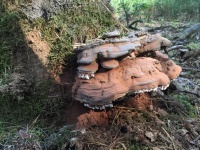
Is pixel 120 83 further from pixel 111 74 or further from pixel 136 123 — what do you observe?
pixel 136 123

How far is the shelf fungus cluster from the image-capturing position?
2203 mm

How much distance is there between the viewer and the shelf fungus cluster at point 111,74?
2.20 metres

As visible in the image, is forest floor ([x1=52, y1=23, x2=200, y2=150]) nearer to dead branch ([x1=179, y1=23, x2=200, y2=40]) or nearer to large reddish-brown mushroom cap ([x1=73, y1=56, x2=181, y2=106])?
large reddish-brown mushroom cap ([x1=73, y1=56, x2=181, y2=106])

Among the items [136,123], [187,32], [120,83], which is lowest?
[136,123]

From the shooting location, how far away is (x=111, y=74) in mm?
2316

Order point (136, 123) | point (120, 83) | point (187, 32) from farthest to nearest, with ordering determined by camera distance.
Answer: point (187, 32), point (136, 123), point (120, 83)

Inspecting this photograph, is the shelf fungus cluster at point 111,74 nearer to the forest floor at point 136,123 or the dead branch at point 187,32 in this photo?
the forest floor at point 136,123

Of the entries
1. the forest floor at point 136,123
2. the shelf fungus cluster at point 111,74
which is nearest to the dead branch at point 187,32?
the forest floor at point 136,123

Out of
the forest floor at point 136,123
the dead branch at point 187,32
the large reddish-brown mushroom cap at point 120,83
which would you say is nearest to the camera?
the large reddish-brown mushroom cap at point 120,83

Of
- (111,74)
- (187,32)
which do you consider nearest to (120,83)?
(111,74)

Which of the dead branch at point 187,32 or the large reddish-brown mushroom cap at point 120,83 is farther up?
the dead branch at point 187,32

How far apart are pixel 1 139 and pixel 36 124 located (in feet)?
1.15

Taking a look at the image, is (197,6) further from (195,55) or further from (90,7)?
(90,7)

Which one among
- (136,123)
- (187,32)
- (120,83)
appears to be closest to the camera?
(120,83)
